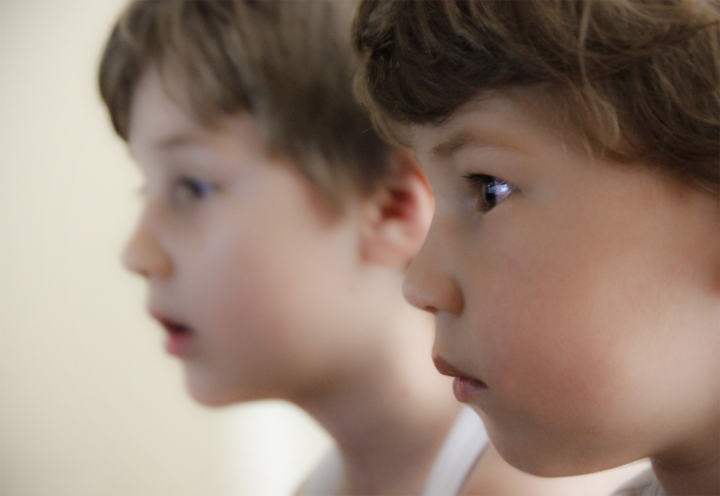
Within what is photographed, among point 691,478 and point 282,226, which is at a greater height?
point 282,226

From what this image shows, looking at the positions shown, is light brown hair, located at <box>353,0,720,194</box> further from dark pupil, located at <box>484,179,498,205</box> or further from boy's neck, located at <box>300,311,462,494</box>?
boy's neck, located at <box>300,311,462,494</box>

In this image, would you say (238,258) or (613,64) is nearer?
(613,64)

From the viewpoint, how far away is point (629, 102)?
32 cm

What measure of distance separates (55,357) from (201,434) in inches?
7.9

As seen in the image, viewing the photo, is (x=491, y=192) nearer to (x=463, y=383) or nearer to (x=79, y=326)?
(x=463, y=383)

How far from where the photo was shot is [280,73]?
0.59 metres

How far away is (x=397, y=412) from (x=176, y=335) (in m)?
0.19

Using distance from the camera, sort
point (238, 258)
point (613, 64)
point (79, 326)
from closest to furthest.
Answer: point (613, 64)
point (238, 258)
point (79, 326)

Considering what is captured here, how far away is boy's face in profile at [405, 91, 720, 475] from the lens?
0.33 m

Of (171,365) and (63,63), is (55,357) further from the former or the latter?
(63,63)

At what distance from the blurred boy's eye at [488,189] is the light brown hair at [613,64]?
4 cm

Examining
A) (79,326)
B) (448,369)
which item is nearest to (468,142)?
(448,369)

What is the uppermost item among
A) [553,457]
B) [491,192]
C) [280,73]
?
[280,73]

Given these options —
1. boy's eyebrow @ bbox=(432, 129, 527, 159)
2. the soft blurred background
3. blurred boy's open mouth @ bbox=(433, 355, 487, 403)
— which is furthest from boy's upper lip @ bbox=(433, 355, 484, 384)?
the soft blurred background
